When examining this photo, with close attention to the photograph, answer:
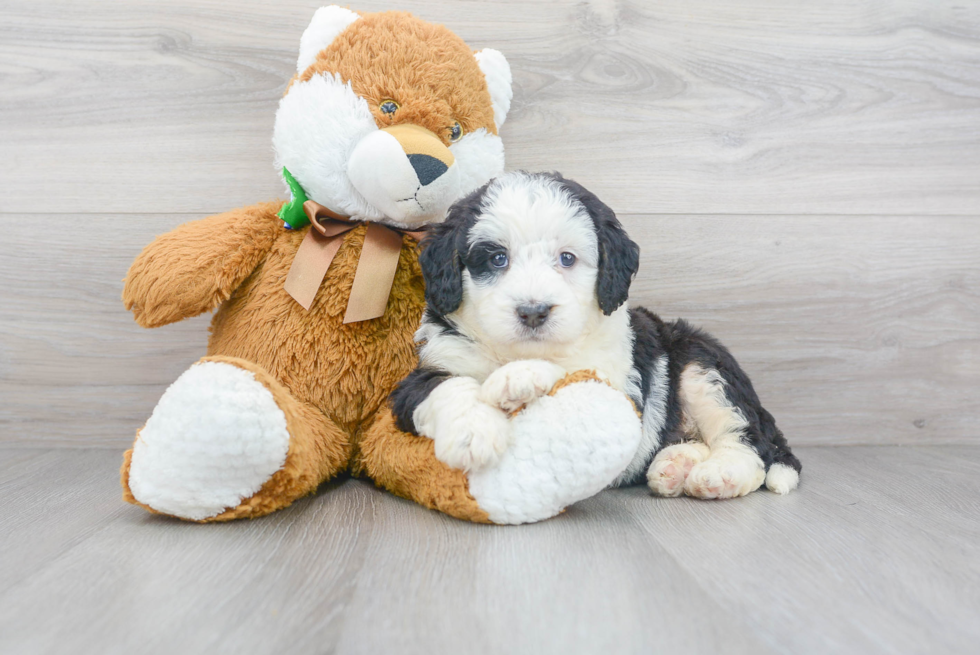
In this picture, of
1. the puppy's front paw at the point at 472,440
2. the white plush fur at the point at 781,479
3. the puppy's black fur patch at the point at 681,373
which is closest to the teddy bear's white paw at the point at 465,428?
the puppy's front paw at the point at 472,440

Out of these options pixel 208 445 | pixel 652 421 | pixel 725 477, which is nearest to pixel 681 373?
pixel 652 421

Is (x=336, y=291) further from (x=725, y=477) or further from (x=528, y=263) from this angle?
(x=725, y=477)

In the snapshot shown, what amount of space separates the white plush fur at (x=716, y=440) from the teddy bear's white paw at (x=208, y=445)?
88 cm

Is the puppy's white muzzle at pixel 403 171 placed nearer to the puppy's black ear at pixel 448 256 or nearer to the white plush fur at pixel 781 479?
the puppy's black ear at pixel 448 256

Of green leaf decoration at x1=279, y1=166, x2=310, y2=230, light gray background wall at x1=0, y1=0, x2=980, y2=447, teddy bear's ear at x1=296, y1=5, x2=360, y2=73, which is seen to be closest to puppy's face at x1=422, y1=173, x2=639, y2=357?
green leaf decoration at x1=279, y1=166, x2=310, y2=230

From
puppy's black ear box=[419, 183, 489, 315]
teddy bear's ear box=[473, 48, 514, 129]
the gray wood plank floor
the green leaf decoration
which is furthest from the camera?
teddy bear's ear box=[473, 48, 514, 129]

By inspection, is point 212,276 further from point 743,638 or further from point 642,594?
point 743,638

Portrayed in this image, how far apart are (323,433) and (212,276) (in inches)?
16.2

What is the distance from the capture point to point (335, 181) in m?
1.51

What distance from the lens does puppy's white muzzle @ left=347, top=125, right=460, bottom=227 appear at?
142 centimetres

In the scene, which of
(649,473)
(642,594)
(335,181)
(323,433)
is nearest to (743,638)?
(642,594)

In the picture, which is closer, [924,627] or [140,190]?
[924,627]

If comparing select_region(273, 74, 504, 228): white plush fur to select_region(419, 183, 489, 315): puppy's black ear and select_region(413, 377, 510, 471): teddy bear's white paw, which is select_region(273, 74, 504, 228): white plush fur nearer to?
select_region(419, 183, 489, 315): puppy's black ear

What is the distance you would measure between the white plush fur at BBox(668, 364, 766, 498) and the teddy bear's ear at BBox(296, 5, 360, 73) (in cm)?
111
